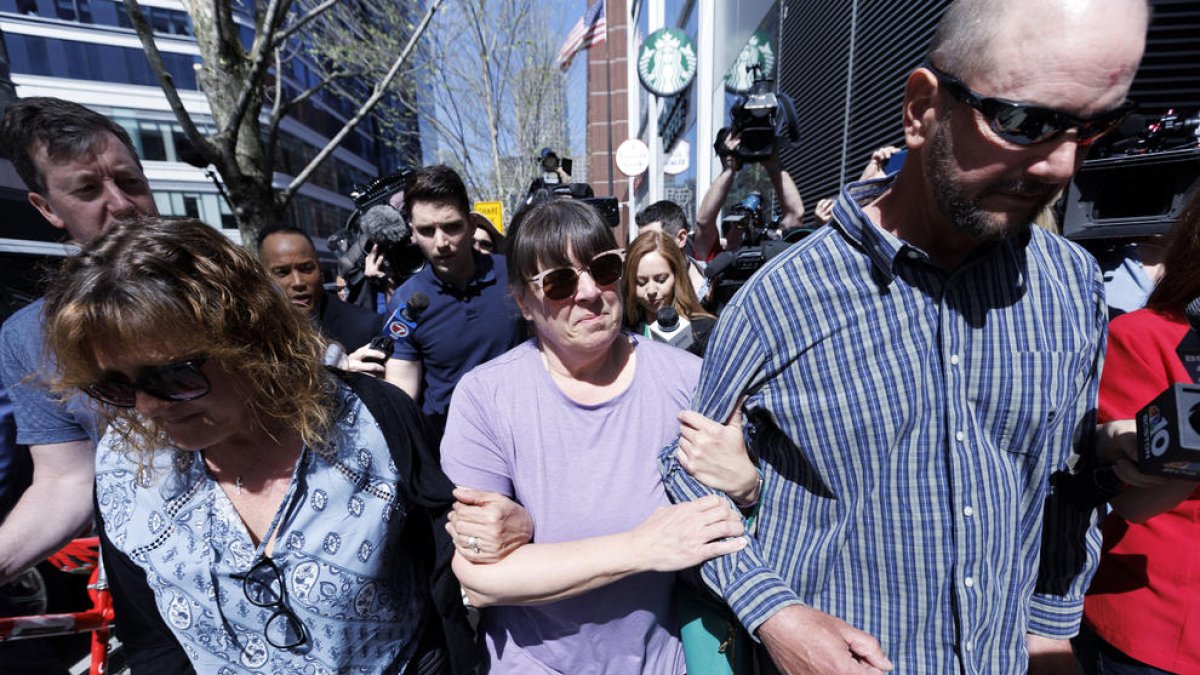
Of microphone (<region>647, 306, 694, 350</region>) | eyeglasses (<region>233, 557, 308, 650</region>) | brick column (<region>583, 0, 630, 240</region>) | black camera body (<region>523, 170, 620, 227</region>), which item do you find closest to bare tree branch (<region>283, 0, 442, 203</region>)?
black camera body (<region>523, 170, 620, 227</region>)

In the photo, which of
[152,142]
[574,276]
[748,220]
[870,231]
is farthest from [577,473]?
[152,142]

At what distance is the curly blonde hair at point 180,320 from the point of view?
109 centimetres

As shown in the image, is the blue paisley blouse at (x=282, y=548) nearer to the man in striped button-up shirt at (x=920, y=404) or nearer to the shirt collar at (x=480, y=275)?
the man in striped button-up shirt at (x=920, y=404)

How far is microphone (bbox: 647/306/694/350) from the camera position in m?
2.75

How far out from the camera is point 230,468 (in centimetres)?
136

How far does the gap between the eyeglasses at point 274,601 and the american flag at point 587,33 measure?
53.3 feet

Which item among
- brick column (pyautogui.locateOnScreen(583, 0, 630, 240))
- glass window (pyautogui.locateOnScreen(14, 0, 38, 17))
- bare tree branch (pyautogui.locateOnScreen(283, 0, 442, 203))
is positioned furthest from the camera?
brick column (pyautogui.locateOnScreen(583, 0, 630, 240))

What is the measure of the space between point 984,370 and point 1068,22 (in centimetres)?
71

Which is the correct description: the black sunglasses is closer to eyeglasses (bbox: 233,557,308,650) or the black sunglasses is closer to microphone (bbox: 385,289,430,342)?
eyeglasses (bbox: 233,557,308,650)

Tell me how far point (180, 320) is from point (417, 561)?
92 cm

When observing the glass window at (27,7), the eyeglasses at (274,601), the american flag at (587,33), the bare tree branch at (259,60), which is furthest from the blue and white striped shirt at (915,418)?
the glass window at (27,7)

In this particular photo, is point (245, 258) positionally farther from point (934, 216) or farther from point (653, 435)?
point (934, 216)

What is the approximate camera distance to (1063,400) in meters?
1.20

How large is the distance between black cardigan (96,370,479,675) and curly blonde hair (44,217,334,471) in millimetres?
185
